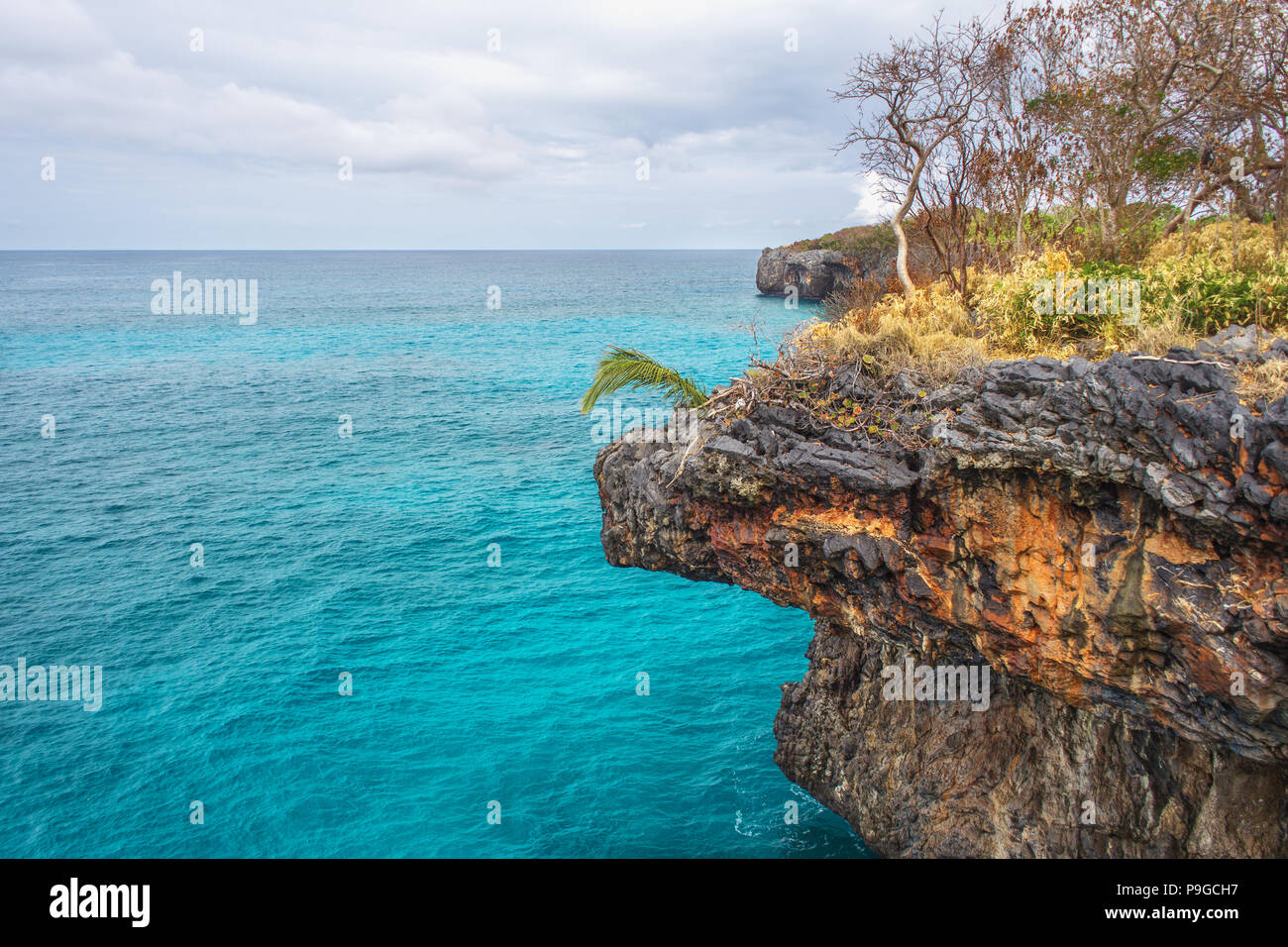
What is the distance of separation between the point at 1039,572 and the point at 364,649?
25.0m

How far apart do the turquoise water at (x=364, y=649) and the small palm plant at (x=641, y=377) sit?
12174mm

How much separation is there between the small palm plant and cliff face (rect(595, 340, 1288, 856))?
134 cm

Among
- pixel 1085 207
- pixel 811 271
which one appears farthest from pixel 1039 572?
pixel 811 271

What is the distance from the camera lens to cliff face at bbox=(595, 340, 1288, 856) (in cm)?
1068

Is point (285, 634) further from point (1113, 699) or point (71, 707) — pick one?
point (1113, 699)

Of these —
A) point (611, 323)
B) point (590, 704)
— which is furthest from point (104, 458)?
point (611, 323)

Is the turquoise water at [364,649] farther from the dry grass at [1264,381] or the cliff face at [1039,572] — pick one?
the dry grass at [1264,381]

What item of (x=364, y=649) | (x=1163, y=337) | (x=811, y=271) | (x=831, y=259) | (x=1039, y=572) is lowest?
(x=364, y=649)

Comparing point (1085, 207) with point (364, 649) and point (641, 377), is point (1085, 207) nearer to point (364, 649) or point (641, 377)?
point (641, 377)

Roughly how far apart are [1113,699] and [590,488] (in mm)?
34594

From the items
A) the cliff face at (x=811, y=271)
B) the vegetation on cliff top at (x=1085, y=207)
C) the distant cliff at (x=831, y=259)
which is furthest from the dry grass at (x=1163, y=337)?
the cliff face at (x=811, y=271)

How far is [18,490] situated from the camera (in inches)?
1705

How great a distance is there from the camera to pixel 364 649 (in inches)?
1188

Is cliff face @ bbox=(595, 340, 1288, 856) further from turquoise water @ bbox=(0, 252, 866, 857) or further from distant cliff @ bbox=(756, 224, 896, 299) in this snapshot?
distant cliff @ bbox=(756, 224, 896, 299)
